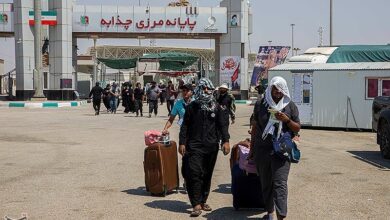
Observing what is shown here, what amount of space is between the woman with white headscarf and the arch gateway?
3698 centimetres

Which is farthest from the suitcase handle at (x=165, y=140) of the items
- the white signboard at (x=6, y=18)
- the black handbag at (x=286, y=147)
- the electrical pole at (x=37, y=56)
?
the white signboard at (x=6, y=18)

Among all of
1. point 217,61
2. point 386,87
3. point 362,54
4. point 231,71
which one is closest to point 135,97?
point 362,54

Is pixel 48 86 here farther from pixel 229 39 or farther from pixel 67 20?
pixel 229 39

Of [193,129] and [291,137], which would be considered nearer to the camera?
[291,137]

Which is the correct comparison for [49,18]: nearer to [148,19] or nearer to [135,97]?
[148,19]

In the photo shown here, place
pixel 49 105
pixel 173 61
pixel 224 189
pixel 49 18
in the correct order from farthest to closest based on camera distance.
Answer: pixel 173 61 < pixel 49 18 < pixel 49 105 < pixel 224 189

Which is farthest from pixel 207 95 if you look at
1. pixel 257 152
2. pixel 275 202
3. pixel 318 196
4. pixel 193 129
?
pixel 318 196

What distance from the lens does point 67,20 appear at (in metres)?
42.0

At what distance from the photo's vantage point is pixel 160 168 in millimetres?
7742

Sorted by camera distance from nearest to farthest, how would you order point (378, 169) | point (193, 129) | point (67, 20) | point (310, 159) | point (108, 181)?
point (193, 129)
point (108, 181)
point (378, 169)
point (310, 159)
point (67, 20)

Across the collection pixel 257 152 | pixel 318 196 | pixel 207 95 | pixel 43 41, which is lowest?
pixel 318 196

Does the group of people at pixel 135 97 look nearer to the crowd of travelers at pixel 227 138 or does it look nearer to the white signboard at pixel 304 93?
the white signboard at pixel 304 93

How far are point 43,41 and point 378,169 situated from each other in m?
36.9

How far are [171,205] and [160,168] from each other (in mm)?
627
